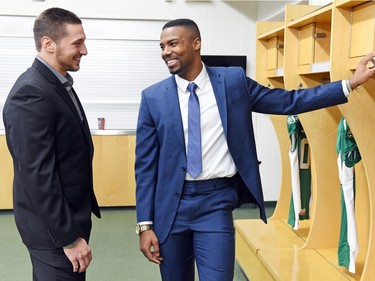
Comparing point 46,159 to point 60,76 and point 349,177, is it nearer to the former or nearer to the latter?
point 60,76

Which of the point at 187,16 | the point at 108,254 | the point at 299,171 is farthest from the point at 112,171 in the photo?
the point at 299,171

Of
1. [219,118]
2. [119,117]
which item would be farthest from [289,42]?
[119,117]

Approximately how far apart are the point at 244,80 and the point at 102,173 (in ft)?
12.2

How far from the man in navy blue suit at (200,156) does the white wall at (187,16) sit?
3.58 m

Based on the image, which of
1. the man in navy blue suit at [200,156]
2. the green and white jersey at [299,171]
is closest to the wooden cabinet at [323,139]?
the green and white jersey at [299,171]

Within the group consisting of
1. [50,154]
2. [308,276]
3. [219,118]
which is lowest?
[308,276]

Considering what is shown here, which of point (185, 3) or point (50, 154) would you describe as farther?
point (185, 3)

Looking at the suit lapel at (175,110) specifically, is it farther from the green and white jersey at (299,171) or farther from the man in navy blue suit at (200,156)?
the green and white jersey at (299,171)

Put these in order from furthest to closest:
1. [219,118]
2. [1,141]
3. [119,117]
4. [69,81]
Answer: [119,117] < [1,141] < [219,118] < [69,81]

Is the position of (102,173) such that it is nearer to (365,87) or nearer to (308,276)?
(308,276)

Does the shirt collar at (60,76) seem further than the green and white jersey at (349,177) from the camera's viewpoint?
No

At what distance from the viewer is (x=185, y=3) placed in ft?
18.0

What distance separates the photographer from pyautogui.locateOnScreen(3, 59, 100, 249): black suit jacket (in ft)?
5.48

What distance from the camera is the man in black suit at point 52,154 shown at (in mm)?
1675
